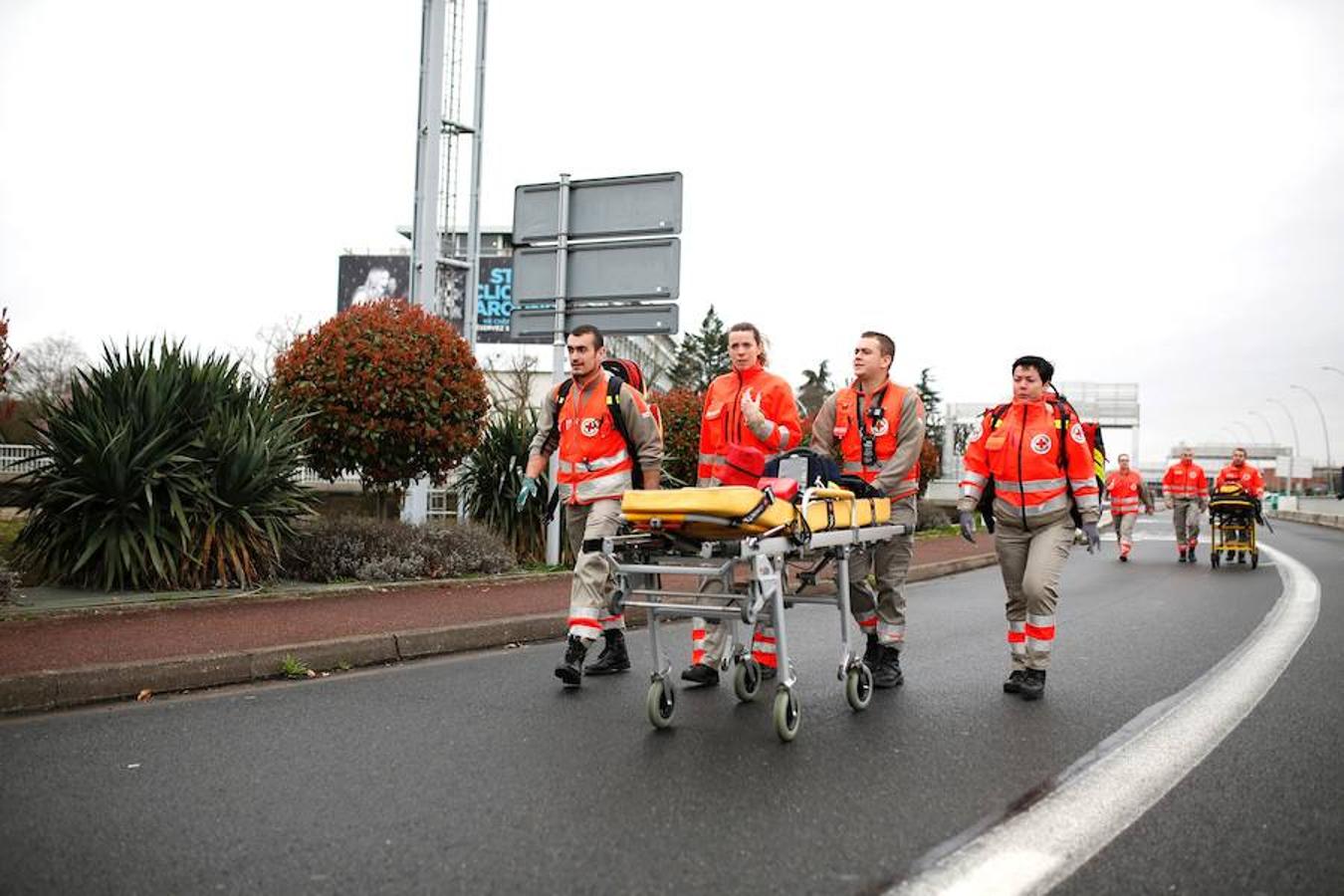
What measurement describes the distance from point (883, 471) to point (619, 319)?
7371 mm

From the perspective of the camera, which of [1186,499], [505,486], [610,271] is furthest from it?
[1186,499]

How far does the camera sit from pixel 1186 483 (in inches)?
805

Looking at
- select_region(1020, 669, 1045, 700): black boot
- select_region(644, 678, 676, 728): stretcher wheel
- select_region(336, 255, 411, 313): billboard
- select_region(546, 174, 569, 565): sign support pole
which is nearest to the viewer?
select_region(644, 678, 676, 728): stretcher wheel

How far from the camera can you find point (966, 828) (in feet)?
12.6

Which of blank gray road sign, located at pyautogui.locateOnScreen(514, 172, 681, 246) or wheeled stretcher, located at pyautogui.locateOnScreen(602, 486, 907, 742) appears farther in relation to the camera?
blank gray road sign, located at pyautogui.locateOnScreen(514, 172, 681, 246)

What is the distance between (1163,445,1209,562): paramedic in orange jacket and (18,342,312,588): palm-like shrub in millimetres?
15443

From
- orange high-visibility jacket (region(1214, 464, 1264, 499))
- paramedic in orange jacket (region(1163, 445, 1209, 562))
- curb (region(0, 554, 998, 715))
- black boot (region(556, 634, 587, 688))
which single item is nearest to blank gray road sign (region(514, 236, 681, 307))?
curb (region(0, 554, 998, 715))

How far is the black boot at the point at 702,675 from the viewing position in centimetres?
658

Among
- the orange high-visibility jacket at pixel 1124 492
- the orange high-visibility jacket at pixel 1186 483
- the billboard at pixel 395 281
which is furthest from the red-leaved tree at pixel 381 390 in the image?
the billboard at pixel 395 281

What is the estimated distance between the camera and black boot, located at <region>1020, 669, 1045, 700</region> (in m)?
6.30

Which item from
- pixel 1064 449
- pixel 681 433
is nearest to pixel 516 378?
pixel 681 433

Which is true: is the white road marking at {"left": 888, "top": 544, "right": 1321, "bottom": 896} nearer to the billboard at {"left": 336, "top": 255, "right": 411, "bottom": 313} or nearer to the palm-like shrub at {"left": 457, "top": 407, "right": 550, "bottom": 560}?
the palm-like shrub at {"left": 457, "top": 407, "right": 550, "bottom": 560}

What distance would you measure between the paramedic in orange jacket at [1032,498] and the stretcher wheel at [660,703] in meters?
2.14

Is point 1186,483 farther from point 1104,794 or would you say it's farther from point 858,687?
point 1104,794
